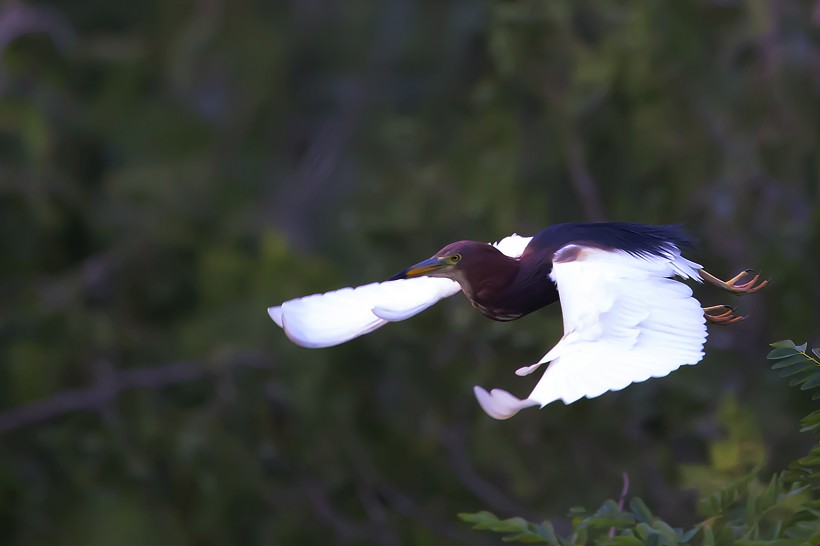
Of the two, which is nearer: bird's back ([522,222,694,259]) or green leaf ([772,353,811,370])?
green leaf ([772,353,811,370])

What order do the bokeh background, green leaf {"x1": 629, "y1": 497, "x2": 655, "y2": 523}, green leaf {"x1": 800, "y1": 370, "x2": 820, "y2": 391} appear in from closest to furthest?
1. green leaf {"x1": 800, "y1": 370, "x2": 820, "y2": 391}
2. green leaf {"x1": 629, "y1": 497, "x2": 655, "y2": 523}
3. the bokeh background

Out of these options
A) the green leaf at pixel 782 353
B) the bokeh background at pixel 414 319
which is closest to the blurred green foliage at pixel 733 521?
the green leaf at pixel 782 353

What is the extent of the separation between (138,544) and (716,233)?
294 cm

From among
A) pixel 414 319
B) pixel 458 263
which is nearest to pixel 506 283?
pixel 458 263

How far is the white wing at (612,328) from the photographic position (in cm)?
251

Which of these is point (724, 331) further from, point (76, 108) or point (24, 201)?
point (76, 108)

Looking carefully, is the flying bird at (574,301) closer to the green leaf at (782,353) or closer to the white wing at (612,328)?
the white wing at (612,328)

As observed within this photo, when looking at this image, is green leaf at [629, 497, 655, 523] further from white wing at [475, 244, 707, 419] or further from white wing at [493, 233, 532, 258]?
white wing at [493, 233, 532, 258]

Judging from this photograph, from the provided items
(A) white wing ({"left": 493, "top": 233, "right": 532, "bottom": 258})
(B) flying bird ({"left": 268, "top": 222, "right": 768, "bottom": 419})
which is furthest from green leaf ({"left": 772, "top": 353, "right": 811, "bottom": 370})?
(A) white wing ({"left": 493, "top": 233, "right": 532, "bottom": 258})

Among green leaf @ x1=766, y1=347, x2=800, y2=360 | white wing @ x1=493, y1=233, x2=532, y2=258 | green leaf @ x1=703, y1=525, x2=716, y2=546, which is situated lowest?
green leaf @ x1=703, y1=525, x2=716, y2=546

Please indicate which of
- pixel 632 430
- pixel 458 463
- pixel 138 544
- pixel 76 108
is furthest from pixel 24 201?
pixel 632 430

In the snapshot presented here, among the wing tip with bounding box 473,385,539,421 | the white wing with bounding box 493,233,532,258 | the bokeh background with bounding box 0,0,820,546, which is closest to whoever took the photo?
the wing tip with bounding box 473,385,539,421

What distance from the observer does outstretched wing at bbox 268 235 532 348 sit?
2846 mm

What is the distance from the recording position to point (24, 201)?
7.66 metres
